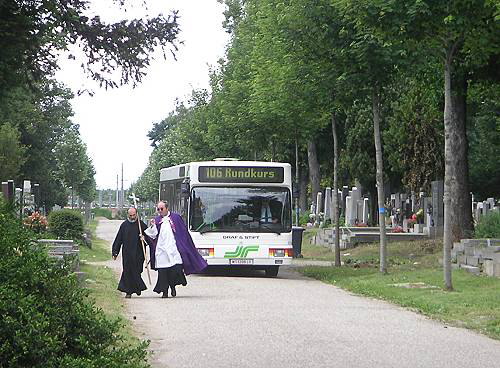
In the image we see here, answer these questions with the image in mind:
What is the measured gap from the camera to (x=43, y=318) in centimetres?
787

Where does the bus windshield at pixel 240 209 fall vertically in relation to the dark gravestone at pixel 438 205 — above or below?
below

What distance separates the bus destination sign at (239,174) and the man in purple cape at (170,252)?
5666mm

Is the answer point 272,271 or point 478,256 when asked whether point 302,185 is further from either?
point 478,256

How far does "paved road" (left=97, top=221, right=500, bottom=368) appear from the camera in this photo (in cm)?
1080

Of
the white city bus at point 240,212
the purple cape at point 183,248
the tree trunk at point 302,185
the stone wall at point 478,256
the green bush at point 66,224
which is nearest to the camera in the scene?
the purple cape at point 183,248

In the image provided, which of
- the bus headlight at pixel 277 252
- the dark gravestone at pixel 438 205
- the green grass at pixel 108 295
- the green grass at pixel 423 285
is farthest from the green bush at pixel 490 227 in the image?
the green grass at pixel 108 295

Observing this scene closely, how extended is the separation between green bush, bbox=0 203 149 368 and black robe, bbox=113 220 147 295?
926 cm

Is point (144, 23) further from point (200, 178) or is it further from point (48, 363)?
point (200, 178)

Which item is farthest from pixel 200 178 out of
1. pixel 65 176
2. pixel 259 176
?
pixel 65 176

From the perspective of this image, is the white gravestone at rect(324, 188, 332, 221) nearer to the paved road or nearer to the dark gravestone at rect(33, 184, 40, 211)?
the dark gravestone at rect(33, 184, 40, 211)

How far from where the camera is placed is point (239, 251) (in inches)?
967

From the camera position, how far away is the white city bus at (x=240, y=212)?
24625 mm

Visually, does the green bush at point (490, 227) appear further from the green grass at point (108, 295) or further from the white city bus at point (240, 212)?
→ the green grass at point (108, 295)

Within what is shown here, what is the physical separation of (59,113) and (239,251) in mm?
42484
